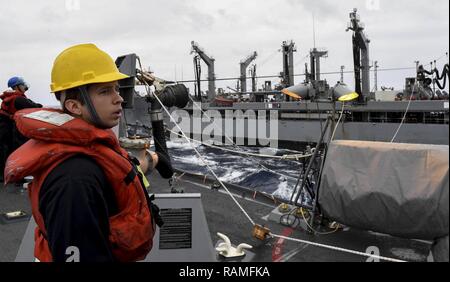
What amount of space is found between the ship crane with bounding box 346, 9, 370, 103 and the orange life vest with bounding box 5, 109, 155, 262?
29.7m

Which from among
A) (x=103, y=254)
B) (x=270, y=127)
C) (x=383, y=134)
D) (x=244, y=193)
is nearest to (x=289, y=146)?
(x=270, y=127)

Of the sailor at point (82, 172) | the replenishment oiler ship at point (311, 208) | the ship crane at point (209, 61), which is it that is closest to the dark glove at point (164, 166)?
the replenishment oiler ship at point (311, 208)

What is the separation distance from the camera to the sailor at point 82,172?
1.22 meters

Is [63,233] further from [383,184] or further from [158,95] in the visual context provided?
[383,184]

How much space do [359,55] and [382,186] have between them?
3029 centimetres

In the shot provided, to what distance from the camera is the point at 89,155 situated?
54.2 inches

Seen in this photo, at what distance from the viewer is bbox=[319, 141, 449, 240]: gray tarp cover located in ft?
9.78

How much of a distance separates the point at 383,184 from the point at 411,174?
28cm

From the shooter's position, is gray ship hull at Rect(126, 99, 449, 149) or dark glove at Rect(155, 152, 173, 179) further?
gray ship hull at Rect(126, 99, 449, 149)

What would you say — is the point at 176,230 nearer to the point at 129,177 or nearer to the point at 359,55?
the point at 129,177

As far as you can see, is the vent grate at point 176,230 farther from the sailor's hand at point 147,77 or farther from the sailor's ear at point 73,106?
the sailor's ear at point 73,106

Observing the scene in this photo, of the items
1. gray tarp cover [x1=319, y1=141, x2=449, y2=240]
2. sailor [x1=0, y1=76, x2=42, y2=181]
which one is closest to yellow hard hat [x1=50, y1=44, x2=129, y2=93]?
gray tarp cover [x1=319, y1=141, x2=449, y2=240]

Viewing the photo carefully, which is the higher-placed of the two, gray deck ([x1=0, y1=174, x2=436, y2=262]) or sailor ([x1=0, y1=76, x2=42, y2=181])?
sailor ([x1=0, y1=76, x2=42, y2=181])

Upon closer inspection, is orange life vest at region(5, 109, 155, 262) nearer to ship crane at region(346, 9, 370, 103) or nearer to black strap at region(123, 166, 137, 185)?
black strap at region(123, 166, 137, 185)
